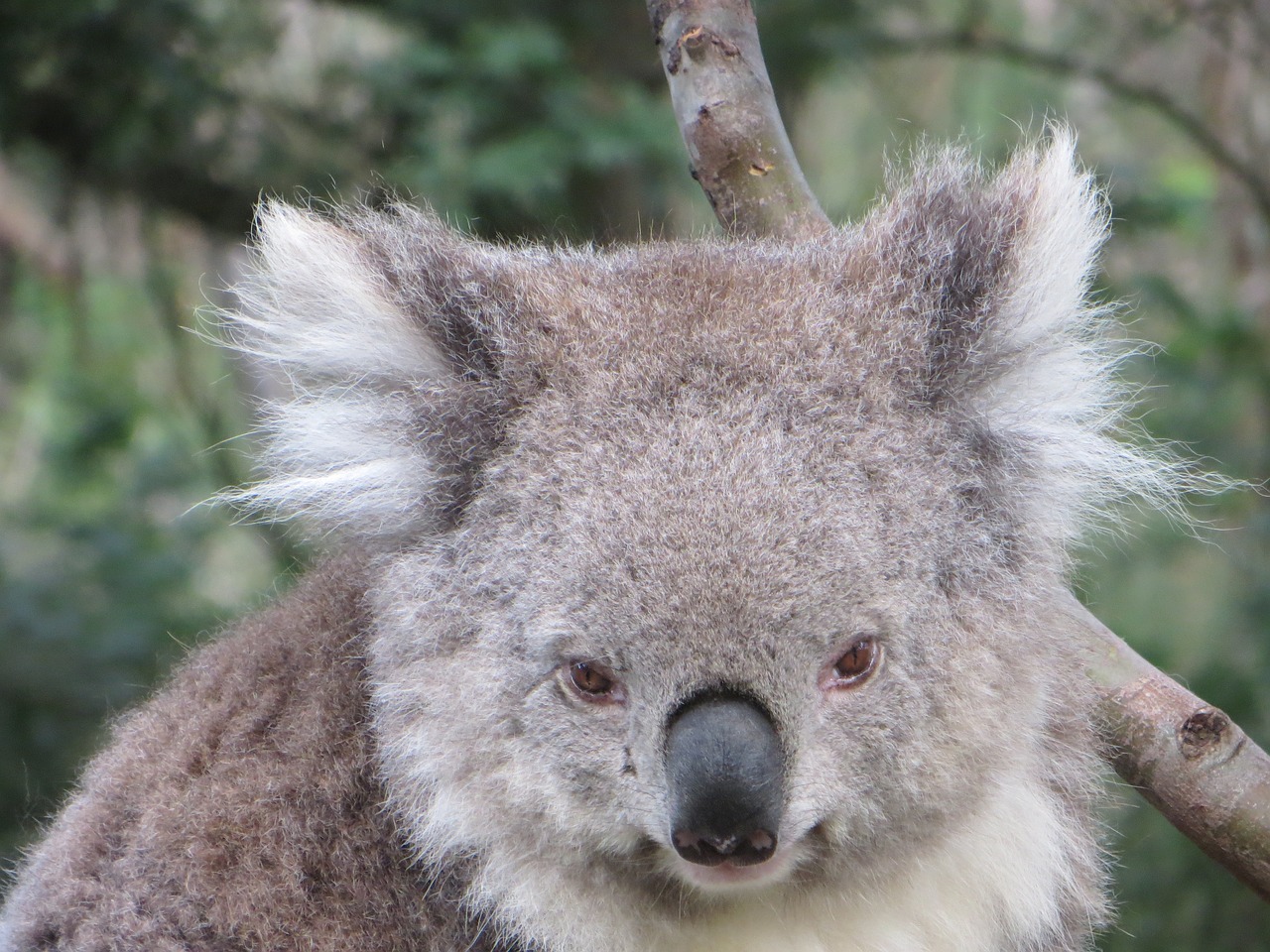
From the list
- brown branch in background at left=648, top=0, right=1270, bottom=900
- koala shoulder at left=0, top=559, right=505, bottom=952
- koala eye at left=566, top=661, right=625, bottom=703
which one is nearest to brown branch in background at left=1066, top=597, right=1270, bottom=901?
brown branch in background at left=648, top=0, right=1270, bottom=900

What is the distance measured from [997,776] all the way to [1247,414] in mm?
4332

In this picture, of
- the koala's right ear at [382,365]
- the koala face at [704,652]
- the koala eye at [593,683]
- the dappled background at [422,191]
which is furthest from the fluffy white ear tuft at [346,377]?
the dappled background at [422,191]

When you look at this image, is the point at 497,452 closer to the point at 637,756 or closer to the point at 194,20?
the point at 637,756

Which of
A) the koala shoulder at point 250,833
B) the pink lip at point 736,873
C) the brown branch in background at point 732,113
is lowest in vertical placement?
the koala shoulder at point 250,833

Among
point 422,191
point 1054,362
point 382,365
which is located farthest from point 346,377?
point 422,191

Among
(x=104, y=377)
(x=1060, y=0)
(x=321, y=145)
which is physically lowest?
(x=104, y=377)

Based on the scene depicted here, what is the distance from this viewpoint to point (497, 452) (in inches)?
93.0

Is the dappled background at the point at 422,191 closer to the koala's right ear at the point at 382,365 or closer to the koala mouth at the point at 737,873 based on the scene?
the koala's right ear at the point at 382,365

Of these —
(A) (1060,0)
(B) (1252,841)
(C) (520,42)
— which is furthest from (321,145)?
(B) (1252,841)

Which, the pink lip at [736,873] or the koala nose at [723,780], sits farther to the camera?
the pink lip at [736,873]

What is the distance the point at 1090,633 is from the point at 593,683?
40.2 inches

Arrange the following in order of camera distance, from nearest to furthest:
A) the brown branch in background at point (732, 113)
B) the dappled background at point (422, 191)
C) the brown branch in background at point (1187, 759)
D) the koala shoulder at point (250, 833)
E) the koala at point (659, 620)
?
the koala at point (659, 620)
the koala shoulder at point (250, 833)
the brown branch in background at point (1187, 759)
the brown branch in background at point (732, 113)
the dappled background at point (422, 191)

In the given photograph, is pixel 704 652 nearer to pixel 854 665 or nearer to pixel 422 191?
pixel 854 665

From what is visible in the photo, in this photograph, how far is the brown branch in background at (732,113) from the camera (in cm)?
294
